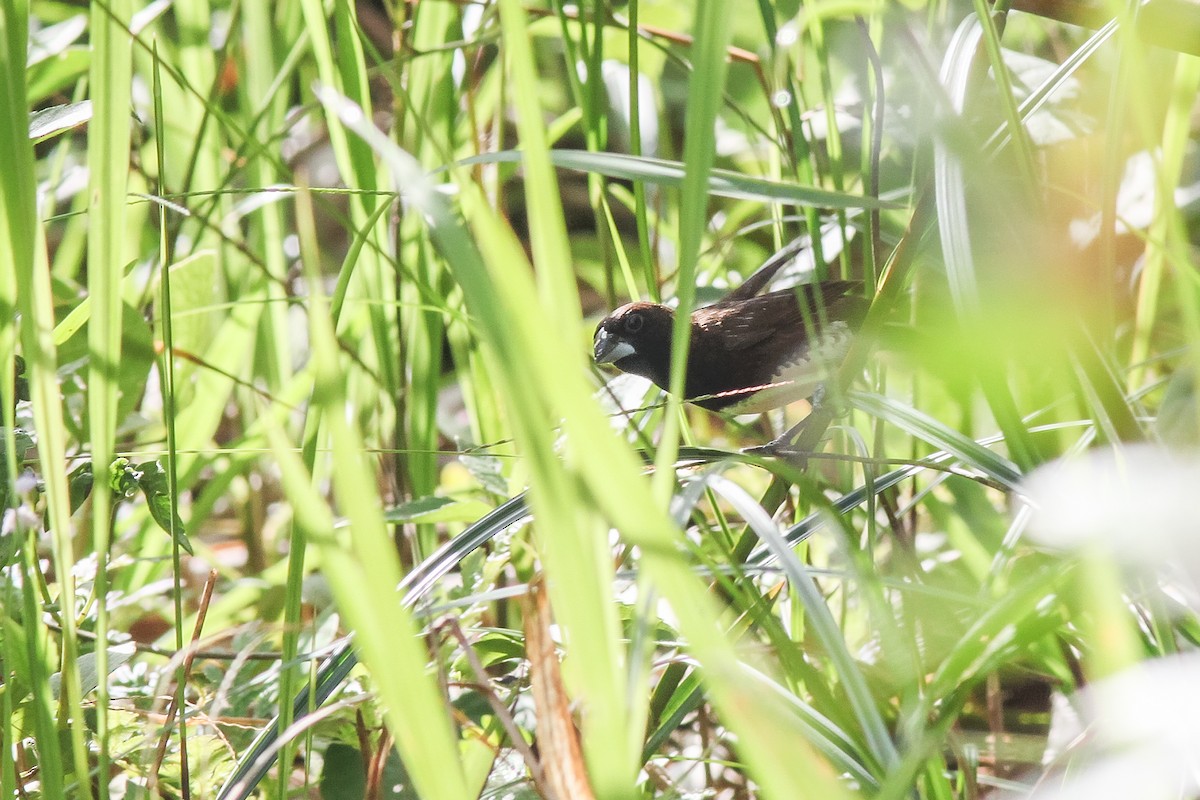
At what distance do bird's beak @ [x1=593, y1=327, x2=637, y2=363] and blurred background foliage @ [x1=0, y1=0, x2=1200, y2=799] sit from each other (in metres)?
0.15

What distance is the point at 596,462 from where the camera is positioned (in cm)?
47

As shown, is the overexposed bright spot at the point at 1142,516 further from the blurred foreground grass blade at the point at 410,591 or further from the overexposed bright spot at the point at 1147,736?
the blurred foreground grass blade at the point at 410,591

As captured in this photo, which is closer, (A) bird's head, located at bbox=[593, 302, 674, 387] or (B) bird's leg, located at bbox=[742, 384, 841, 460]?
(B) bird's leg, located at bbox=[742, 384, 841, 460]

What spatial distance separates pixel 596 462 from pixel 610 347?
3.78ft

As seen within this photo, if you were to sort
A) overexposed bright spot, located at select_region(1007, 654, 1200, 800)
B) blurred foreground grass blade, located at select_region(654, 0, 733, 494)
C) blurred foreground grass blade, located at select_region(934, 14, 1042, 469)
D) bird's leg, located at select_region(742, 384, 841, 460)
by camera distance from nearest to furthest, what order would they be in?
1. overexposed bright spot, located at select_region(1007, 654, 1200, 800)
2. blurred foreground grass blade, located at select_region(654, 0, 733, 494)
3. blurred foreground grass blade, located at select_region(934, 14, 1042, 469)
4. bird's leg, located at select_region(742, 384, 841, 460)

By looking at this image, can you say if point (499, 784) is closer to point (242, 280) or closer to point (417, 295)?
point (417, 295)

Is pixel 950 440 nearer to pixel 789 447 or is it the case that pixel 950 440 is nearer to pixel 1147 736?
pixel 789 447

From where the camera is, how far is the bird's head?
1566mm

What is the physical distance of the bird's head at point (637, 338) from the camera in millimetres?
1566

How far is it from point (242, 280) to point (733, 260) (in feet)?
3.24

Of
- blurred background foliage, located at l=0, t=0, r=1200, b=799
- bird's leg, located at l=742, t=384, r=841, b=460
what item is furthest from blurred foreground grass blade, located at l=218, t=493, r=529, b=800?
bird's leg, located at l=742, t=384, r=841, b=460

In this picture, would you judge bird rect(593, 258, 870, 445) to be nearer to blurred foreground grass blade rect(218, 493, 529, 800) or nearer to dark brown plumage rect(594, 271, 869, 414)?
dark brown plumage rect(594, 271, 869, 414)

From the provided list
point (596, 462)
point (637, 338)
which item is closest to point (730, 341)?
point (637, 338)

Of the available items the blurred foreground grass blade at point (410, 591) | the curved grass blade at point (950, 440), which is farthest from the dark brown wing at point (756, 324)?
the blurred foreground grass blade at point (410, 591)
